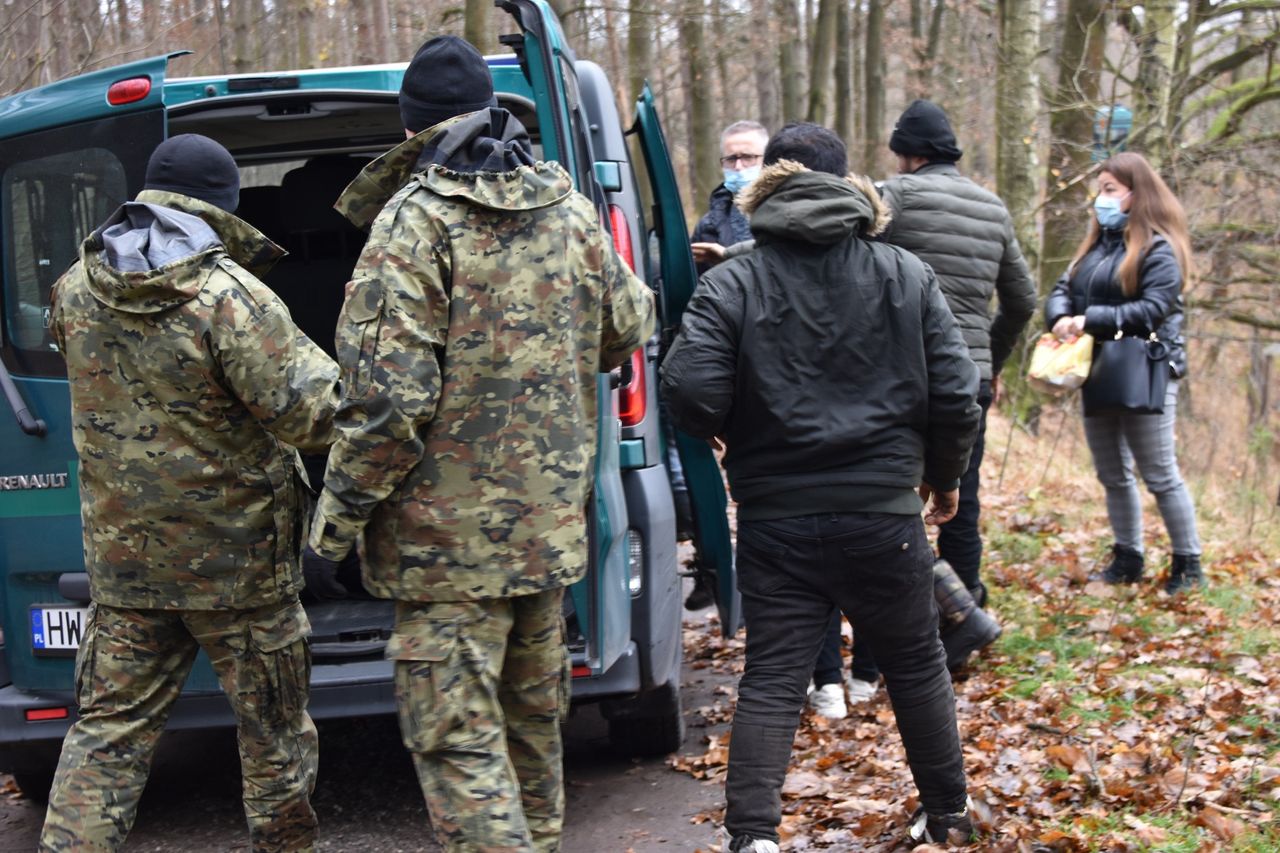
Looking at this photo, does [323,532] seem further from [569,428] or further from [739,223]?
[739,223]

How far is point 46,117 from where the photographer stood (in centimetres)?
396

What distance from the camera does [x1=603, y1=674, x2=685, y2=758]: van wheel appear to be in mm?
4676

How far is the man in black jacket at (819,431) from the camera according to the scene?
363cm

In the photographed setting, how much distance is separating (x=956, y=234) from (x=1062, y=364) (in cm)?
137

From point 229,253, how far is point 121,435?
21.9 inches

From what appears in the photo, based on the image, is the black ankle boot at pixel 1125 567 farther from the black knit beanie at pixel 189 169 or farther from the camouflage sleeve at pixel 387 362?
the black knit beanie at pixel 189 169

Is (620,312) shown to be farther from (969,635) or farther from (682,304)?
(969,635)

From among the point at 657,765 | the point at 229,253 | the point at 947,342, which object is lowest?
the point at 657,765

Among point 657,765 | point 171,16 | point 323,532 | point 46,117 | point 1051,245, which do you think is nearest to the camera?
point 323,532

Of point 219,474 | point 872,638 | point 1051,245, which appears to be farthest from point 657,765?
point 1051,245

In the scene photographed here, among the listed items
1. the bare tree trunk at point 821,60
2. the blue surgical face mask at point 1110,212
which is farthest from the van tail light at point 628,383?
the bare tree trunk at point 821,60

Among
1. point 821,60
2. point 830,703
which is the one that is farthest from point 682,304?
point 821,60

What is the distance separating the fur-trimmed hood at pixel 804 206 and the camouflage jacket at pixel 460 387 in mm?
660

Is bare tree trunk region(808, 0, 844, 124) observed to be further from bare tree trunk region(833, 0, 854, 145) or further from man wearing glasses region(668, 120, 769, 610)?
man wearing glasses region(668, 120, 769, 610)
